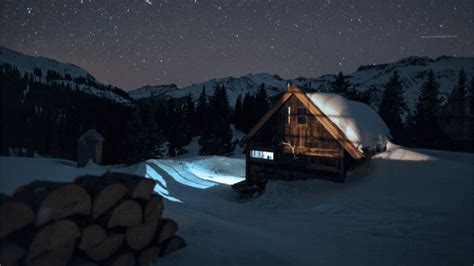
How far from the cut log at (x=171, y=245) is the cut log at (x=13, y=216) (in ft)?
7.13

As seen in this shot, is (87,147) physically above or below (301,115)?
below

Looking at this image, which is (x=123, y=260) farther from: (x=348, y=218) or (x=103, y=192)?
(x=348, y=218)

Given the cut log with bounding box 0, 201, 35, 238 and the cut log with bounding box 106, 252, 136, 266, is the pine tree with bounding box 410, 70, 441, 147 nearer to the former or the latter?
the cut log with bounding box 106, 252, 136, 266

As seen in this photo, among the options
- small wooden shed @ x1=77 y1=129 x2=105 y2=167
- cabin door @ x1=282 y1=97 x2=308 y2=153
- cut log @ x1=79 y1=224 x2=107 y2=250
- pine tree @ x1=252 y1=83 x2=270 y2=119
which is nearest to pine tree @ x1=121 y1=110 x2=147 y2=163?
small wooden shed @ x1=77 y1=129 x2=105 y2=167

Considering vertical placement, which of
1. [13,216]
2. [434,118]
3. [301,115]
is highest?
[434,118]

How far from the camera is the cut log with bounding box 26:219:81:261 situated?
3176 mm

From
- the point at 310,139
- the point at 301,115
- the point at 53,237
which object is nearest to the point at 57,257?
the point at 53,237

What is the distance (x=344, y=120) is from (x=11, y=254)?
519 inches

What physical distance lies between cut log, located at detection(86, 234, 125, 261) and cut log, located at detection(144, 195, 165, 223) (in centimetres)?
51

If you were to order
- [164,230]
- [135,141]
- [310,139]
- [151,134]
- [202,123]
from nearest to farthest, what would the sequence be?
[164,230] < [310,139] < [135,141] < [151,134] < [202,123]

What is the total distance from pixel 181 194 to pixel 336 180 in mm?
8015

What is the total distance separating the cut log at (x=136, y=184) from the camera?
13.9ft

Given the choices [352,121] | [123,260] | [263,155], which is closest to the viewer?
[123,260]

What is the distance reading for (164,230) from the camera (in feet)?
15.2
